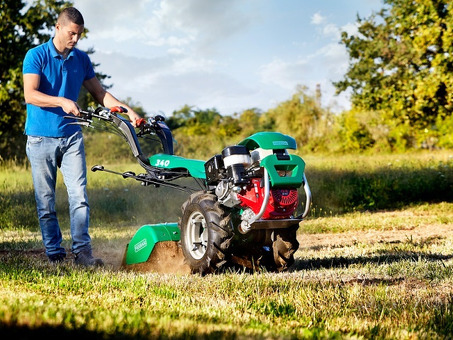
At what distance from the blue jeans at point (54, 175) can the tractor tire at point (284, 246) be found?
6.23ft

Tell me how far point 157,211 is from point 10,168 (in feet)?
19.2

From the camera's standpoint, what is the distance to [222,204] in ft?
16.9

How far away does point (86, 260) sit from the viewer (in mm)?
5922

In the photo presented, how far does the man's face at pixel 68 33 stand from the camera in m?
5.77

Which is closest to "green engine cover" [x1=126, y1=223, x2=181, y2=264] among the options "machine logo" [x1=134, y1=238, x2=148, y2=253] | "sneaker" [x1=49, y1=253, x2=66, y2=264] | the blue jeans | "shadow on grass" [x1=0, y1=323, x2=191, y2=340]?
"machine logo" [x1=134, y1=238, x2=148, y2=253]

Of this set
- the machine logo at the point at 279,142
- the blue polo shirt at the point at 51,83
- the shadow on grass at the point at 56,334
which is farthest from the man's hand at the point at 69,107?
the shadow on grass at the point at 56,334

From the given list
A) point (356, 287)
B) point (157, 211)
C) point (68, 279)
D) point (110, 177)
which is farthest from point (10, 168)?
point (356, 287)

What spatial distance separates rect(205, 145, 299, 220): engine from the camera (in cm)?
489

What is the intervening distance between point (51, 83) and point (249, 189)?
2.38m

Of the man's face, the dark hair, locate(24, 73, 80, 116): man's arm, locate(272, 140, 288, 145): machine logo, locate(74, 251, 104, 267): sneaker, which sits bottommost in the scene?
locate(74, 251, 104, 267): sneaker

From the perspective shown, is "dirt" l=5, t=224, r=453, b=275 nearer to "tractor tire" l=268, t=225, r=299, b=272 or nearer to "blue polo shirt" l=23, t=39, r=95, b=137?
"tractor tire" l=268, t=225, r=299, b=272

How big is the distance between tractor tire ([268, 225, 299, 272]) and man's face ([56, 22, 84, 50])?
259 cm

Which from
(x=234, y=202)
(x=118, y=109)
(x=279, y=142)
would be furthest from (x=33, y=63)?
(x=279, y=142)

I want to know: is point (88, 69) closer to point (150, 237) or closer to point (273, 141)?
point (150, 237)
